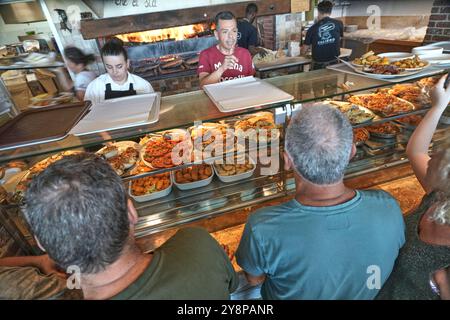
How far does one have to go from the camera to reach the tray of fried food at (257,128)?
6.81 ft

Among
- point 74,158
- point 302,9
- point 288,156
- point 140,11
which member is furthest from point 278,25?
point 74,158

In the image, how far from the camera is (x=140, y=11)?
6.21 m

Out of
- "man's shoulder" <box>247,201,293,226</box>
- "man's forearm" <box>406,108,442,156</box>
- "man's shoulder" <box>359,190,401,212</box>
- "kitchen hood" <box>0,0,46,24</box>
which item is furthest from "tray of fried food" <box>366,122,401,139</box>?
"kitchen hood" <box>0,0,46,24</box>

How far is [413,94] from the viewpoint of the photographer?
2566 mm

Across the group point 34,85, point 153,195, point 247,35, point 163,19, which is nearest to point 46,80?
point 34,85

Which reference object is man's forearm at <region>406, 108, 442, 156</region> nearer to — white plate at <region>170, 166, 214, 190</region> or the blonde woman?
the blonde woman

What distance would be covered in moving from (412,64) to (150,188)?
2.36 metres

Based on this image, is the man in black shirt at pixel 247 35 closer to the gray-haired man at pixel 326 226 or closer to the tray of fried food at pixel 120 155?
the tray of fried food at pixel 120 155

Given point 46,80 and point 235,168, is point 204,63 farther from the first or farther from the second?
point 46,80

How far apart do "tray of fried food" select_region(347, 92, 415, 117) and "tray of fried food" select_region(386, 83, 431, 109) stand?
0.10 metres

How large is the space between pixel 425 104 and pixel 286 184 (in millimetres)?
1509

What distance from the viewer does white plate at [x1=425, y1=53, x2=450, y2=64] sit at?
2167mm

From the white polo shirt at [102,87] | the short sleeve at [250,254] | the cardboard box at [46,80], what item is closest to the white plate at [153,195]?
the short sleeve at [250,254]

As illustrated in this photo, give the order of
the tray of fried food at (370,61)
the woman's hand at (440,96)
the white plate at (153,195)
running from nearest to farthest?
the woman's hand at (440,96) < the white plate at (153,195) < the tray of fried food at (370,61)
